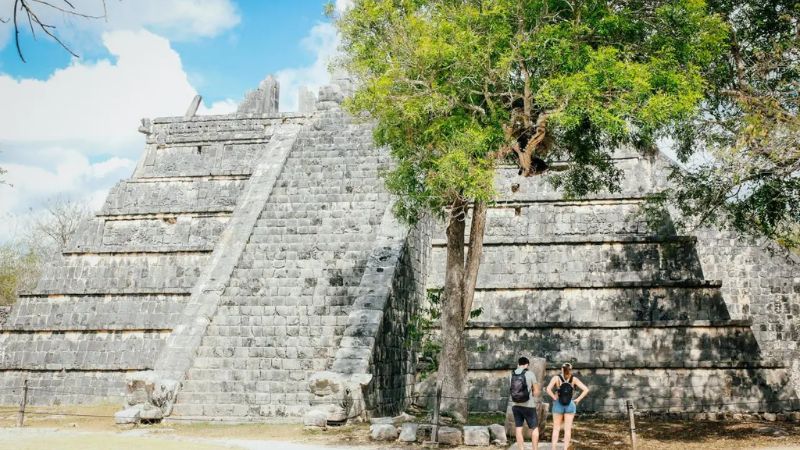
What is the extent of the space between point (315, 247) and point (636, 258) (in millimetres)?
5951

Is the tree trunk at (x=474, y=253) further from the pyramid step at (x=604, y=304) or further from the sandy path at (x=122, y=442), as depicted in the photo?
the pyramid step at (x=604, y=304)

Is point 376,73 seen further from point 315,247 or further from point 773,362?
point 773,362

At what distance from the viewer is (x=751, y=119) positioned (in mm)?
9031

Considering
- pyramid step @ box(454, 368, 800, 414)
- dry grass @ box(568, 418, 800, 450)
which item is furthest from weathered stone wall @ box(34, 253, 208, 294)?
dry grass @ box(568, 418, 800, 450)

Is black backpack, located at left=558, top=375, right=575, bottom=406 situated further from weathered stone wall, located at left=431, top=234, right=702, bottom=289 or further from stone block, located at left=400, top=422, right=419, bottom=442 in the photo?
weathered stone wall, located at left=431, top=234, right=702, bottom=289

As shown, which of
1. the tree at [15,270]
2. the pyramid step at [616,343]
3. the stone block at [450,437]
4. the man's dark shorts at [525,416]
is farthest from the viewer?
the tree at [15,270]

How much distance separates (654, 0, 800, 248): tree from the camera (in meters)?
8.93

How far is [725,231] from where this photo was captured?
48.0 feet

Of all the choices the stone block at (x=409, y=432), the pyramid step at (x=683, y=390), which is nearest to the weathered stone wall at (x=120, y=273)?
the pyramid step at (x=683, y=390)

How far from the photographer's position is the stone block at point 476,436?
8352mm

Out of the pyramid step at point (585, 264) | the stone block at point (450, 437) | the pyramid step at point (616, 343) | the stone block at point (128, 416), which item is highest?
the pyramid step at point (585, 264)

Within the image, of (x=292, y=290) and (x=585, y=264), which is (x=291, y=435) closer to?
(x=292, y=290)

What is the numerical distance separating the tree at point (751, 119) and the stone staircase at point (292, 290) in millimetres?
5868

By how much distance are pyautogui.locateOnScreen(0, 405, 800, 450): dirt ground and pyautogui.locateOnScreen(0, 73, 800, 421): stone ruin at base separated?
60cm
